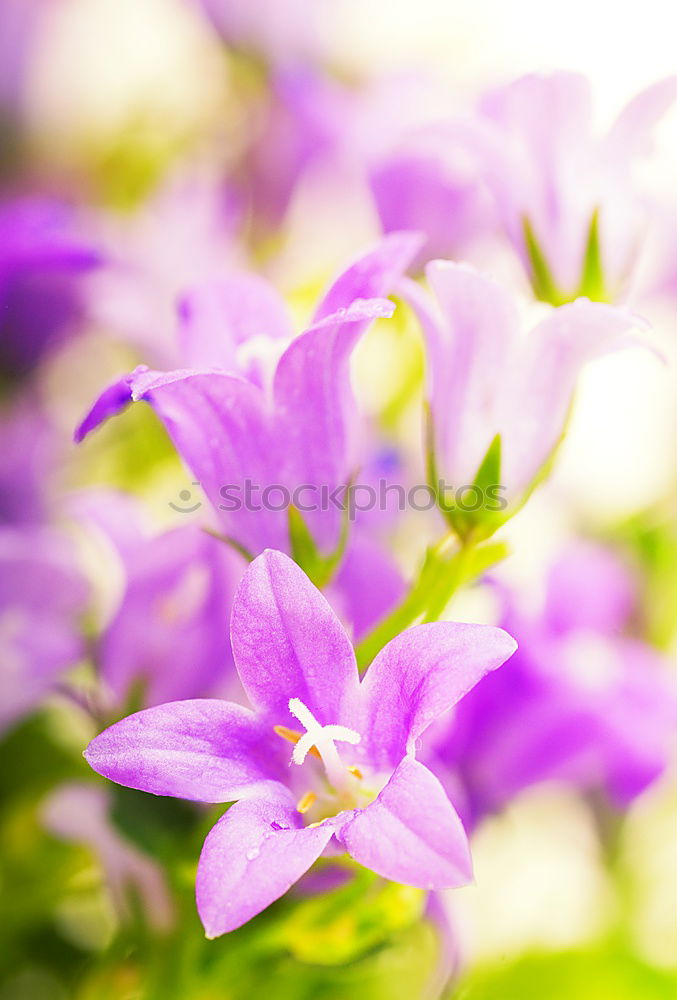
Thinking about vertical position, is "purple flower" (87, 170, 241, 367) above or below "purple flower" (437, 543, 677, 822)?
above

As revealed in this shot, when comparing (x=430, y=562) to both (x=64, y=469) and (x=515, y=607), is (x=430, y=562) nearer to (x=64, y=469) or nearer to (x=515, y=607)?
(x=515, y=607)

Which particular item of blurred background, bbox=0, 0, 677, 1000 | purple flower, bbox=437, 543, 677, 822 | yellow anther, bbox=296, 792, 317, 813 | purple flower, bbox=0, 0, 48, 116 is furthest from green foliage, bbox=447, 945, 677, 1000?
purple flower, bbox=0, 0, 48, 116

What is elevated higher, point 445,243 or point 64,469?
point 445,243

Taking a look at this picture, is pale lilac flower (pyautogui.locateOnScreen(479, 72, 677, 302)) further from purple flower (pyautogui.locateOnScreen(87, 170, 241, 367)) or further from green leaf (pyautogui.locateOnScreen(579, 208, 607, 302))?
purple flower (pyautogui.locateOnScreen(87, 170, 241, 367))

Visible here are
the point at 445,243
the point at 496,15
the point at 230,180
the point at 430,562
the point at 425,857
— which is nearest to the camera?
the point at 425,857

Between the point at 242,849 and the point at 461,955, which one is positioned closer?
the point at 242,849

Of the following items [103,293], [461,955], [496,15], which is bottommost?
[461,955]

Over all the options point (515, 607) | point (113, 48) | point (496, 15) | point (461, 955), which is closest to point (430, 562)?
point (515, 607)
